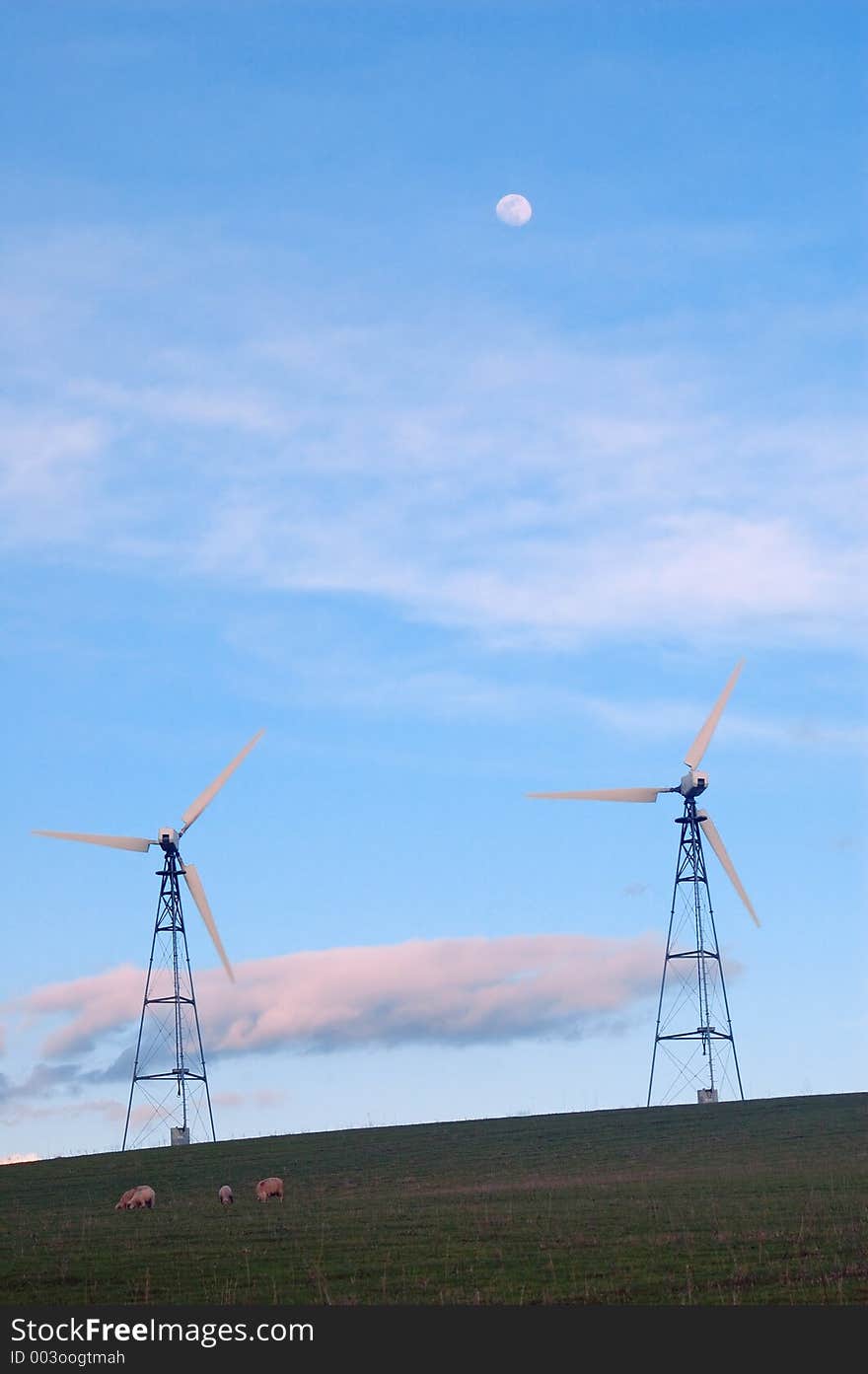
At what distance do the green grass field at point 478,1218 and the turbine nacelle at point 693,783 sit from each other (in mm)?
22985

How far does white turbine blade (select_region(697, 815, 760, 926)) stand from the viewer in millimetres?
93812

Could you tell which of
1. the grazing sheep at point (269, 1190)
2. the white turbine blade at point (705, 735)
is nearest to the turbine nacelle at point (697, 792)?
the white turbine blade at point (705, 735)

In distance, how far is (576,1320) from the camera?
81.1ft

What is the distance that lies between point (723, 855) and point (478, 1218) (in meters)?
55.2

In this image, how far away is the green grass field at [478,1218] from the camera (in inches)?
1144

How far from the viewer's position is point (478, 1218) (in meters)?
41.1

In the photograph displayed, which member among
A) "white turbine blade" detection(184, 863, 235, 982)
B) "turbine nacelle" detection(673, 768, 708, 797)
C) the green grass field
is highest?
"turbine nacelle" detection(673, 768, 708, 797)

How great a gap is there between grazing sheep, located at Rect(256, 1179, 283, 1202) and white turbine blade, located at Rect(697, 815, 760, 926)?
148 ft

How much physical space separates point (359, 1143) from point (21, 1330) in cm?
5159

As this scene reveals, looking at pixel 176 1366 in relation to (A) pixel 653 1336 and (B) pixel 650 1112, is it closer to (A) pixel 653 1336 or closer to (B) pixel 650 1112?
(A) pixel 653 1336

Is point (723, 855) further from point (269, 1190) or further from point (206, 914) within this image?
point (269, 1190)

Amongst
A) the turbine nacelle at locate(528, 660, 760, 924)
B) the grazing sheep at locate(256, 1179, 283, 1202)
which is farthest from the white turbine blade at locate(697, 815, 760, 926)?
the grazing sheep at locate(256, 1179, 283, 1202)

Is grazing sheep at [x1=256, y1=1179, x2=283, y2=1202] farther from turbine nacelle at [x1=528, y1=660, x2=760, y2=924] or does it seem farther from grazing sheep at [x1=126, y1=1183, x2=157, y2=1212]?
turbine nacelle at [x1=528, y1=660, x2=760, y2=924]

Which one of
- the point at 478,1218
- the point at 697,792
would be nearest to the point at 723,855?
the point at 697,792
